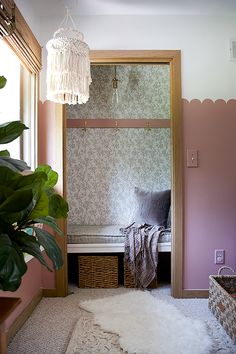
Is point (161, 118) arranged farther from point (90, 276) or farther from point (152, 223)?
point (90, 276)

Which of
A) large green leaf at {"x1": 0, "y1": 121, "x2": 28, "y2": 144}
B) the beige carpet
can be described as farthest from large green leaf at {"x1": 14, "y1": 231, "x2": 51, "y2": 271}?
the beige carpet

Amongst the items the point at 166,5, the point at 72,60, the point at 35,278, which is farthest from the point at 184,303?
the point at 166,5

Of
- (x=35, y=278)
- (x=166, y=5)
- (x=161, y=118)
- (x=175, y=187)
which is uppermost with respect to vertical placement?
(x=166, y=5)

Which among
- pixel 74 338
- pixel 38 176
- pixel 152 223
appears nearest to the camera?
pixel 38 176

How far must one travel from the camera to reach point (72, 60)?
204 cm

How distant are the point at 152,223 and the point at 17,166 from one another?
2.57 meters

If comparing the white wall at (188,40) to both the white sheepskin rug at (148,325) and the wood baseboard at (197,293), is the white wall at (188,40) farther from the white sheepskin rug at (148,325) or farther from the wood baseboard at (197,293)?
the white sheepskin rug at (148,325)

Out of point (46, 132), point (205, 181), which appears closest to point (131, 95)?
point (46, 132)

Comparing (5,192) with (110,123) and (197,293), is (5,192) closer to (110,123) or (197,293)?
(197,293)

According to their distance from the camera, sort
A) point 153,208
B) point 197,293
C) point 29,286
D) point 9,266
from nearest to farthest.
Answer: point 9,266 < point 29,286 < point 197,293 < point 153,208

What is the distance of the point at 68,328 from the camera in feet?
7.11

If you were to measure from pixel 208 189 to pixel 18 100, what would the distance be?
1.69 m

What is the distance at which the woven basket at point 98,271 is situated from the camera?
305cm

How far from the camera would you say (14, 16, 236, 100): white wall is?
275 centimetres
